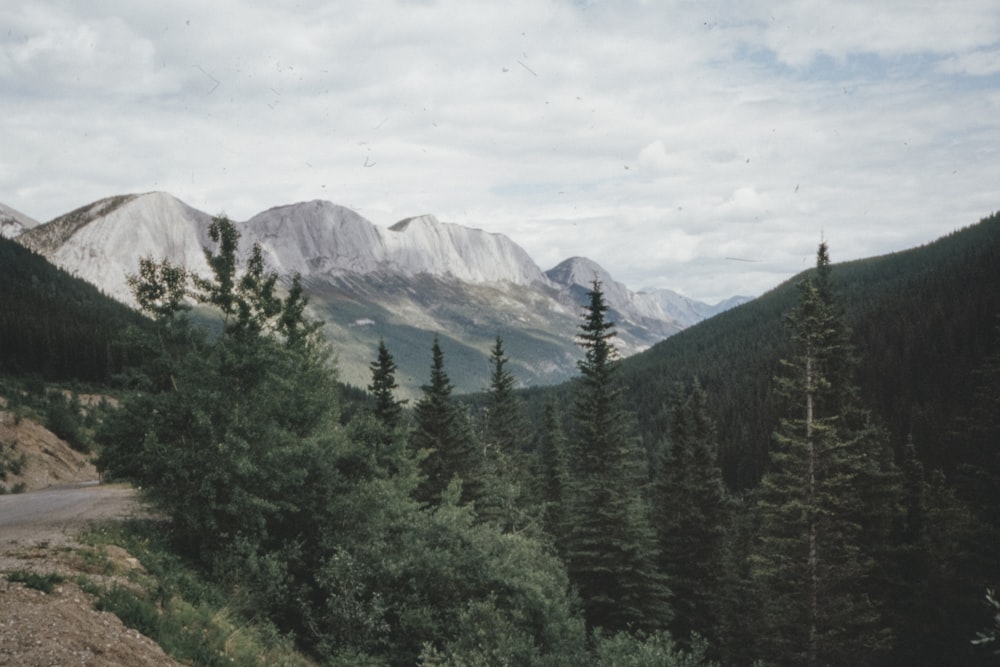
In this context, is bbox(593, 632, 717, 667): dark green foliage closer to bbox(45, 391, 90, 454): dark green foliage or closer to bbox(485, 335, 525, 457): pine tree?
bbox(485, 335, 525, 457): pine tree

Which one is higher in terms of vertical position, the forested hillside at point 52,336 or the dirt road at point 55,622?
the forested hillside at point 52,336

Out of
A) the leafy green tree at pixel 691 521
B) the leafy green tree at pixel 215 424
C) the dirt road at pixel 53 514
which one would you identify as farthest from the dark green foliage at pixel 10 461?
the leafy green tree at pixel 691 521

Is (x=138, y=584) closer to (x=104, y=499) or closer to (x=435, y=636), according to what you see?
(x=435, y=636)

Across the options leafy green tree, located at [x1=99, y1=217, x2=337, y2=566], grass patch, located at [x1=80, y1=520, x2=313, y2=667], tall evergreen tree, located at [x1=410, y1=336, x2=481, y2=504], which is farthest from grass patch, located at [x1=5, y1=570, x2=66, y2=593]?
tall evergreen tree, located at [x1=410, y1=336, x2=481, y2=504]

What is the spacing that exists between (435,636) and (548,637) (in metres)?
2.95

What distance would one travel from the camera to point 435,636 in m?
14.1

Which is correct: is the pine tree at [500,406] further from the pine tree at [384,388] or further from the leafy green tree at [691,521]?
the leafy green tree at [691,521]

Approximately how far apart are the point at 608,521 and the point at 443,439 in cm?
1066

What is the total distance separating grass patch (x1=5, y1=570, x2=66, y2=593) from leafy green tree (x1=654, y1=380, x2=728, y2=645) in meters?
26.7

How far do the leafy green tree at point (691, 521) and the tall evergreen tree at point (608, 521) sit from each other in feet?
13.4

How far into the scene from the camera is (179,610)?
35.7 ft

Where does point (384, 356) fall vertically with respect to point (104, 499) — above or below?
above

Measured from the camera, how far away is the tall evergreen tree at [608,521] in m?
25.4

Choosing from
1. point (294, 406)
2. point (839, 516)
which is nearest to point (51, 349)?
point (294, 406)
